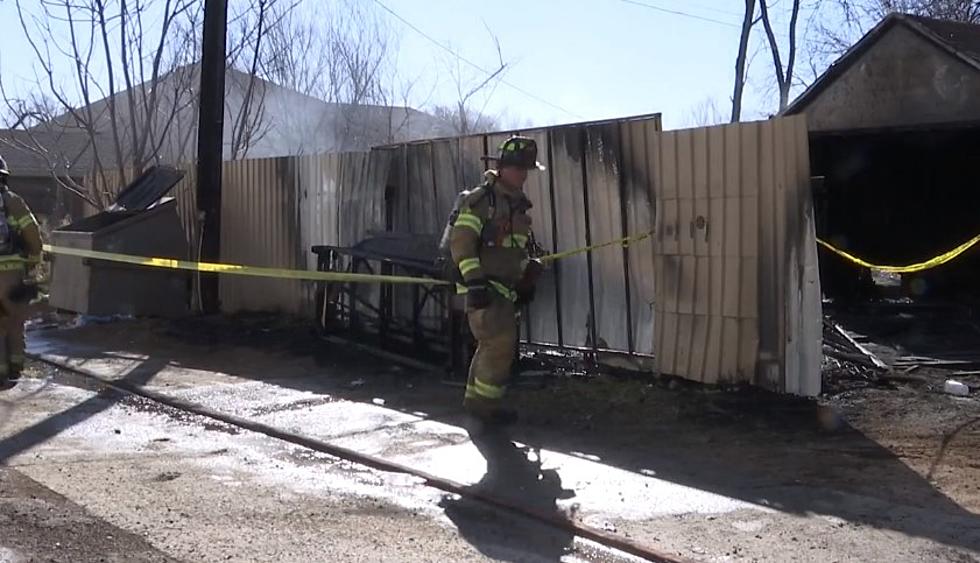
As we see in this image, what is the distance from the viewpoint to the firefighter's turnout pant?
927cm

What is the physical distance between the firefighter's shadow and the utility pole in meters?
7.49

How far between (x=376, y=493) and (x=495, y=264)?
6.02ft

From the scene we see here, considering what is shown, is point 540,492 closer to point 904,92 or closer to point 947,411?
point 947,411

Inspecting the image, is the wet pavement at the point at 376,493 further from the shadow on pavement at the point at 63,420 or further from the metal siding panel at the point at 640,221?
the metal siding panel at the point at 640,221

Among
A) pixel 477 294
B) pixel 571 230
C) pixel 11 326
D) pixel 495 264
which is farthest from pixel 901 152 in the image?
pixel 11 326

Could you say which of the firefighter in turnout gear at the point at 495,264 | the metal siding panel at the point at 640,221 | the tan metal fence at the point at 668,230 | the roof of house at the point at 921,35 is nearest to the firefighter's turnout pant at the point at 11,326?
the tan metal fence at the point at 668,230

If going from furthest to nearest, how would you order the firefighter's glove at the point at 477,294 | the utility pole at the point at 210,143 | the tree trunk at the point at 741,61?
the tree trunk at the point at 741,61 → the utility pole at the point at 210,143 → the firefighter's glove at the point at 477,294

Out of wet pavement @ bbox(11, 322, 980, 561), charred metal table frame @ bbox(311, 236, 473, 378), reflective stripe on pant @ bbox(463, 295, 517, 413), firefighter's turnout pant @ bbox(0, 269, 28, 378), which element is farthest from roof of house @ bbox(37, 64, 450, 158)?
reflective stripe on pant @ bbox(463, 295, 517, 413)

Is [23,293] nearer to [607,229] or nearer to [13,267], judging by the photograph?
[13,267]

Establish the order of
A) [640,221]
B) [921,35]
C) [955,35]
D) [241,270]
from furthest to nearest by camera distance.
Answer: [955,35], [921,35], [241,270], [640,221]

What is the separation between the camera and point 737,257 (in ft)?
25.4

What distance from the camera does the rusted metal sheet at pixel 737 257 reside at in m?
7.46

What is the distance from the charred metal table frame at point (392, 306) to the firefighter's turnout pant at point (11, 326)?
2.79m

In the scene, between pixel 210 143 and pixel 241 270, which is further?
pixel 210 143
